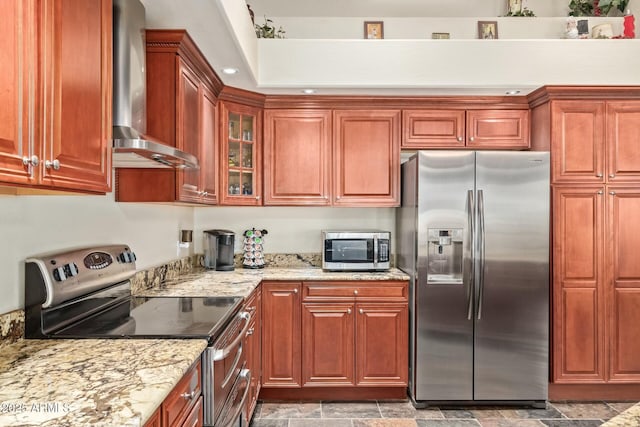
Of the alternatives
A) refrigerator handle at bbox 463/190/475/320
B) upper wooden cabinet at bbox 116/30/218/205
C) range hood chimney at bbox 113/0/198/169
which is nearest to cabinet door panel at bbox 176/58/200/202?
upper wooden cabinet at bbox 116/30/218/205

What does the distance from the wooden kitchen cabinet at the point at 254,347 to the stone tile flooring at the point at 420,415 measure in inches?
8.9

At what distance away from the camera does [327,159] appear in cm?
349

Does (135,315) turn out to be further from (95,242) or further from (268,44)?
(268,44)

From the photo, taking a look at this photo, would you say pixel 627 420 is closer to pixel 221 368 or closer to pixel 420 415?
pixel 221 368

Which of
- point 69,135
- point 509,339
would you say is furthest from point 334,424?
point 69,135

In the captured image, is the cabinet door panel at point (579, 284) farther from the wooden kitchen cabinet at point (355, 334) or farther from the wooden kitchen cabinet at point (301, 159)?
the wooden kitchen cabinet at point (301, 159)

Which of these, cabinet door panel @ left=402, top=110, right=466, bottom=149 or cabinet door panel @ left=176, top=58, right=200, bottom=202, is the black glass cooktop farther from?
cabinet door panel @ left=402, top=110, right=466, bottom=149

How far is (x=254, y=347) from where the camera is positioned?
2912 millimetres

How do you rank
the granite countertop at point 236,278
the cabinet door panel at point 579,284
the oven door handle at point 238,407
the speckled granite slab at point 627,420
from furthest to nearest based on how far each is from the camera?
the cabinet door panel at point 579,284, the granite countertop at point 236,278, the oven door handle at point 238,407, the speckled granite slab at point 627,420

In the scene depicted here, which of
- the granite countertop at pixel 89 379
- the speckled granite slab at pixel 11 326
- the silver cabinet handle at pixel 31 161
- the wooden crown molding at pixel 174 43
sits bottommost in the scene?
the granite countertop at pixel 89 379

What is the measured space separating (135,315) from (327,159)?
1.98 meters

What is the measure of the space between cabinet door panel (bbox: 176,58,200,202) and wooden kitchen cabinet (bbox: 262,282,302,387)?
982 millimetres

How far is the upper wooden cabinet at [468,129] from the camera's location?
3.47 m

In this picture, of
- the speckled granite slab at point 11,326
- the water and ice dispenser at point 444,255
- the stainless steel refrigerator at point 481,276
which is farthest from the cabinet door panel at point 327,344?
the speckled granite slab at point 11,326
